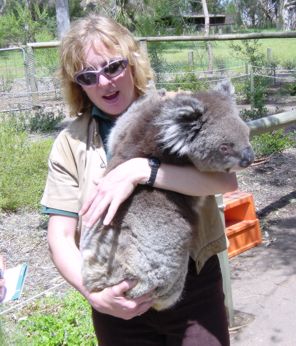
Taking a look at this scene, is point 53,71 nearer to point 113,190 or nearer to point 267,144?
point 267,144

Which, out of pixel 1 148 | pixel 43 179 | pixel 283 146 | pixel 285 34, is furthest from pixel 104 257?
pixel 285 34

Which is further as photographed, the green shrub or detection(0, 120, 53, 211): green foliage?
the green shrub

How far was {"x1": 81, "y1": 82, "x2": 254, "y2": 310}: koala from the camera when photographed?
163cm

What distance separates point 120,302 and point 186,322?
0.30 metres

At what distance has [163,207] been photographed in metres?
1.70

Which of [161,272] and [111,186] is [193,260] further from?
[111,186]

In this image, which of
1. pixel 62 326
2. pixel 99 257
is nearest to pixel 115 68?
pixel 99 257

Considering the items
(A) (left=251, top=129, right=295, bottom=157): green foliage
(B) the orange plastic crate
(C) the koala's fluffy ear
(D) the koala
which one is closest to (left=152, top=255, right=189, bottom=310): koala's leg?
(D) the koala

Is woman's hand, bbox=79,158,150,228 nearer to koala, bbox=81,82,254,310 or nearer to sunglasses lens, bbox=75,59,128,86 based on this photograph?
koala, bbox=81,82,254,310

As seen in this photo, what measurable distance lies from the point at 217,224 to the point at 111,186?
1.57ft

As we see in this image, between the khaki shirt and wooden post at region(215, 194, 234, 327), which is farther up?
the khaki shirt

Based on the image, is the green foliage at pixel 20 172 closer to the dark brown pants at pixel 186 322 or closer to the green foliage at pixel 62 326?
the green foliage at pixel 62 326

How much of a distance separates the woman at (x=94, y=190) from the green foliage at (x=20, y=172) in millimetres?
3530

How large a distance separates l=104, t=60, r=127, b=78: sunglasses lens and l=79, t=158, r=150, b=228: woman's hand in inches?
12.2
